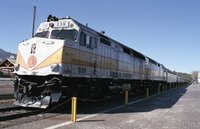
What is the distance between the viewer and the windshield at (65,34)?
48.6 ft

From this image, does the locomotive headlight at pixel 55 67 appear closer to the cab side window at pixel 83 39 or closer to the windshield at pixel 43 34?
the cab side window at pixel 83 39

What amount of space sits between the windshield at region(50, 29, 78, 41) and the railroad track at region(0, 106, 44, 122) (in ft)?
11.5

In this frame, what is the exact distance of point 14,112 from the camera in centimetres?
1334

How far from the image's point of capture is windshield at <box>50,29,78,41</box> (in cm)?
1483

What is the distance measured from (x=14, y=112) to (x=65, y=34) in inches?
168

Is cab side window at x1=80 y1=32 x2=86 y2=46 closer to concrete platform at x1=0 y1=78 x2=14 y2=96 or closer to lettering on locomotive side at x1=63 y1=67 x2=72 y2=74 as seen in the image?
lettering on locomotive side at x1=63 y1=67 x2=72 y2=74

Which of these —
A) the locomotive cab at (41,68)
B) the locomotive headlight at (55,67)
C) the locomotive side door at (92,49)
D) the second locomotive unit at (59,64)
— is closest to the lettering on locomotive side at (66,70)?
the second locomotive unit at (59,64)

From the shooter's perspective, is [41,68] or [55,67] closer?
[55,67]

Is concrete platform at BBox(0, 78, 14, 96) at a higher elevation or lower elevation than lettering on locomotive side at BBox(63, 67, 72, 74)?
lower

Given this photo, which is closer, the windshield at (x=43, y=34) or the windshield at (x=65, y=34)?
the windshield at (x=65, y=34)

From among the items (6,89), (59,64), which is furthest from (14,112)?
(6,89)

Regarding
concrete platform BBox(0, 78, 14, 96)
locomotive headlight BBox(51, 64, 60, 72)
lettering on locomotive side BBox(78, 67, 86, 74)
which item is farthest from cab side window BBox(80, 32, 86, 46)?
concrete platform BBox(0, 78, 14, 96)

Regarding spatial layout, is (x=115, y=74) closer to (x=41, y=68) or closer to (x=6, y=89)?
(x=41, y=68)

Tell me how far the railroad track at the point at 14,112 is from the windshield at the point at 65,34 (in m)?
3.51
